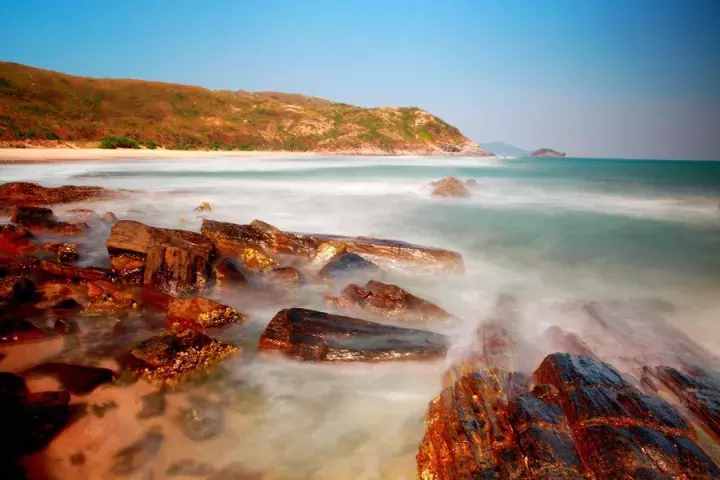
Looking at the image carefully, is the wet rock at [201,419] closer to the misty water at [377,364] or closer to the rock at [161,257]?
the misty water at [377,364]

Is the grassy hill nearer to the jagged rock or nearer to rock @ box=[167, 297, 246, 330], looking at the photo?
rock @ box=[167, 297, 246, 330]

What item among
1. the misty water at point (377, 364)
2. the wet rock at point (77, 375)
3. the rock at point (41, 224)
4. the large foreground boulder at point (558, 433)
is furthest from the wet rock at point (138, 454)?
the rock at point (41, 224)

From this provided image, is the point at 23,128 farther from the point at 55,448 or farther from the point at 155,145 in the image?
the point at 55,448

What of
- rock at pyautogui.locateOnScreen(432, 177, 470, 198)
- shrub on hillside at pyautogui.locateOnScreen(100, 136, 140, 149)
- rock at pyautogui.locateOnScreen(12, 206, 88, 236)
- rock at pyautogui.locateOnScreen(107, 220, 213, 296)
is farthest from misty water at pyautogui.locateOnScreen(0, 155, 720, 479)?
shrub on hillside at pyautogui.locateOnScreen(100, 136, 140, 149)

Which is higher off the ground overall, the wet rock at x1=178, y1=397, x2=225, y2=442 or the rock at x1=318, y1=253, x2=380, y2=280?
the rock at x1=318, y1=253, x2=380, y2=280

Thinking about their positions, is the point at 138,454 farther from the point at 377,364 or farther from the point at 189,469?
the point at 377,364

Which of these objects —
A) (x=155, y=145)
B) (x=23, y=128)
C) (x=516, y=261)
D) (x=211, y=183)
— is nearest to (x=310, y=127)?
(x=155, y=145)

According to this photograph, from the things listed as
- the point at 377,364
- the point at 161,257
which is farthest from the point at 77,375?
the point at 377,364
